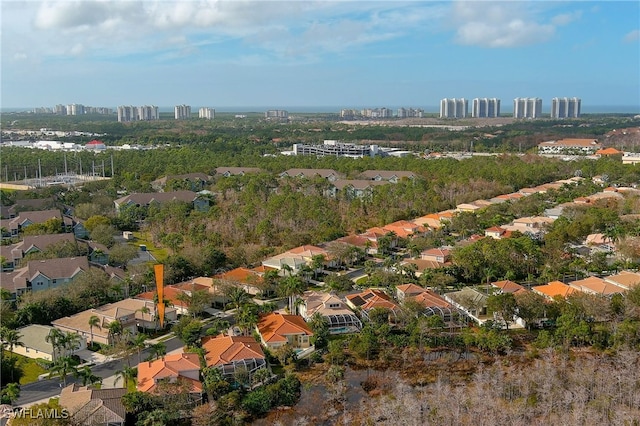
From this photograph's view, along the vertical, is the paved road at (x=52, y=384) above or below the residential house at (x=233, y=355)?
below

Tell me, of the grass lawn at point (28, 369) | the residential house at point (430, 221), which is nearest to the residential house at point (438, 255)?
the residential house at point (430, 221)

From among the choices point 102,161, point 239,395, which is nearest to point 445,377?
point 239,395

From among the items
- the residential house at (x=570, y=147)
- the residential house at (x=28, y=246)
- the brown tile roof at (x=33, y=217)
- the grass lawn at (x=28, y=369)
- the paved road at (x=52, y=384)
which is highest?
the residential house at (x=570, y=147)

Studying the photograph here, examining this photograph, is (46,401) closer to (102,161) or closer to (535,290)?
(535,290)

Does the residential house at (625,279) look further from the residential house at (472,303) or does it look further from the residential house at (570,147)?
the residential house at (570,147)

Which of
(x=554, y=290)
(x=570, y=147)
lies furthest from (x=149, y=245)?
(x=570, y=147)

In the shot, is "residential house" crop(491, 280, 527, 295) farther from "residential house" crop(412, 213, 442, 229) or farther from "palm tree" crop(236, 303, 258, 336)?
"residential house" crop(412, 213, 442, 229)

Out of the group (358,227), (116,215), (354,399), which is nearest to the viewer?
(354,399)

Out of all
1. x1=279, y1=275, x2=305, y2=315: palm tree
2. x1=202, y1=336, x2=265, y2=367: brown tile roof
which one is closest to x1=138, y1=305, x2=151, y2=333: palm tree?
x1=202, y1=336, x2=265, y2=367: brown tile roof
